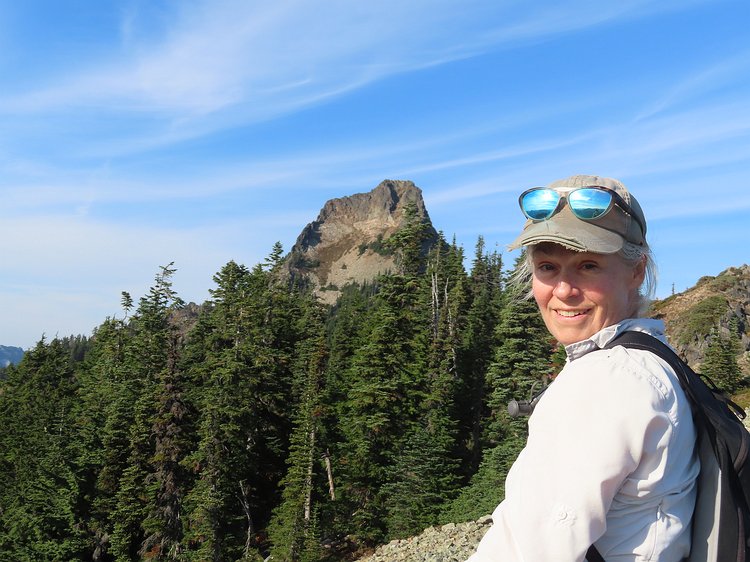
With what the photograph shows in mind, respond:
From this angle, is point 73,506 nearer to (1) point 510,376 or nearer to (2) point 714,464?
(1) point 510,376

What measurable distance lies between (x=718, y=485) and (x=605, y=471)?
45 cm

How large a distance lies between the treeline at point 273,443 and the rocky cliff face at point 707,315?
73.7 feet

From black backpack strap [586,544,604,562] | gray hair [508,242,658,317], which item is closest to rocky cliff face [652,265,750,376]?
gray hair [508,242,658,317]

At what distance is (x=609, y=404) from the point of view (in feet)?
5.77

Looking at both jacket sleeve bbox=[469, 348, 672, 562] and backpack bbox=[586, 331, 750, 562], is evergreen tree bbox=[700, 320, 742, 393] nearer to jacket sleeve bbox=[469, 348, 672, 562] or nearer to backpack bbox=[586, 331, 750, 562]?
backpack bbox=[586, 331, 750, 562]

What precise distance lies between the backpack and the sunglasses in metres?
0.52

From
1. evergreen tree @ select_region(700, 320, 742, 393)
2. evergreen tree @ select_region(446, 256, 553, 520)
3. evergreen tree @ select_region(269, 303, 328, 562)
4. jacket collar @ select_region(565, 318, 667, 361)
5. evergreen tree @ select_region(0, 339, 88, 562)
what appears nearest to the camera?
jacket collar @ select_region(565, 318, 667, 361)

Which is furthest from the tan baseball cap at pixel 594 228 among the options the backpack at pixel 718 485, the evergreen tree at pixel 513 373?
the evergreen tree at pixel 513 373

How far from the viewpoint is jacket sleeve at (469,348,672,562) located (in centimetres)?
172

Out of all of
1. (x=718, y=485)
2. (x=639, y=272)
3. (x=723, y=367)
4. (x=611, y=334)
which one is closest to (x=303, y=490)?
(x=723, y=367)

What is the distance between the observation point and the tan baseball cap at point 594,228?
2.18 metres

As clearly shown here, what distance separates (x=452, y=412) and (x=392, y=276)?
9.97 m

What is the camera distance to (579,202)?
2.25m

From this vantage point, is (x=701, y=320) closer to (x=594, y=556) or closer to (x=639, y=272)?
(x=639, y=272)
